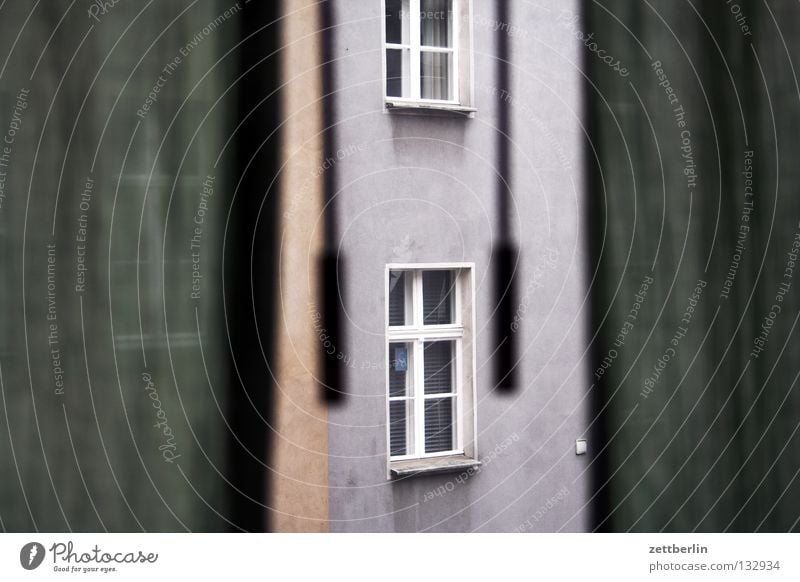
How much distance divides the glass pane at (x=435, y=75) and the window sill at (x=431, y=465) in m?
1.38

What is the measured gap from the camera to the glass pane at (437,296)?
132 inches

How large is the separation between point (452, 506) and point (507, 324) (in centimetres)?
73

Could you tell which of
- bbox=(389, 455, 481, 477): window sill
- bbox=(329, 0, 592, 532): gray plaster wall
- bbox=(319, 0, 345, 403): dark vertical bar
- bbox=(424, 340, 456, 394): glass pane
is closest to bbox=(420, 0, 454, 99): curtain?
bbox=(329, 0, 592, 532): gray plaster wall

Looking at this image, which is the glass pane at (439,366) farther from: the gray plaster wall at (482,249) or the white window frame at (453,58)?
the white window frame at (453,58)

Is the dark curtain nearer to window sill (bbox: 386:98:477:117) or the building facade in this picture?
the building facade

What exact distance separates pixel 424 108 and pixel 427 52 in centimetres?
24

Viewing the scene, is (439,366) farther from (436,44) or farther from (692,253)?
(436,44)

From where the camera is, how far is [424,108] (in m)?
3.28

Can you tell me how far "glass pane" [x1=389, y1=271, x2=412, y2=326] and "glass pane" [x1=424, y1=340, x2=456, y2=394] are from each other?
141 millimetres

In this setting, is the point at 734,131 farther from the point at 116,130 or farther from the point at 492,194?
the point at 116,130

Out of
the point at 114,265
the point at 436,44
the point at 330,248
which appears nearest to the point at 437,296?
the point at 330,248

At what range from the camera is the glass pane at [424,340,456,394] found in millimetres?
3383

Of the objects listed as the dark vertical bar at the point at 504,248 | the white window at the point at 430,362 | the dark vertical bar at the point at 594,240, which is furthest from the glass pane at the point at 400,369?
the dark vertical bar at the point at 594,240

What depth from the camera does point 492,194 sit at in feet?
11.1
